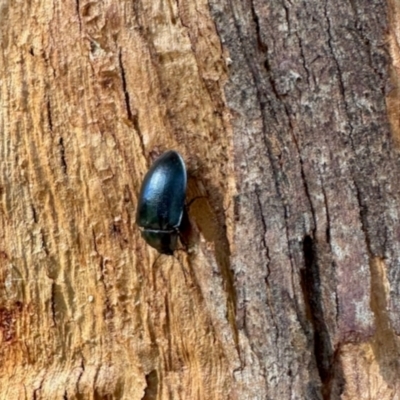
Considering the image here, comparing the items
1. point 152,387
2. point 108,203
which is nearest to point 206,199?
point 108,203

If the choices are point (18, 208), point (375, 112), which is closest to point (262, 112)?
point (375, 112)

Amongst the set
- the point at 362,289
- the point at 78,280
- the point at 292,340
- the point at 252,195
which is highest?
the point at 252,195

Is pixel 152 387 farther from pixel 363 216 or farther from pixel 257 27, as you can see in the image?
pixel 257 27

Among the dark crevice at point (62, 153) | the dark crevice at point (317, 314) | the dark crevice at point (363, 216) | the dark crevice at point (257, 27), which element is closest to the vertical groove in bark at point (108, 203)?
the dark crevice at point (62, 153)

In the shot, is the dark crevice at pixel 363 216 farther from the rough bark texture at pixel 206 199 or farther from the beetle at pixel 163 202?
the beetle at pixel 163 202

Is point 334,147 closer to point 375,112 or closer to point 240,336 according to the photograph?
point 375,112

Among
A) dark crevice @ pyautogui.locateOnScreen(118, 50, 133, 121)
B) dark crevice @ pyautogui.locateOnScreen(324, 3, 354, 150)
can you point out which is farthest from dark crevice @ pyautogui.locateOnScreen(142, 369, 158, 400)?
dark crevice @ pyautogui.locateOnScreen(324, 3, 354, 150)

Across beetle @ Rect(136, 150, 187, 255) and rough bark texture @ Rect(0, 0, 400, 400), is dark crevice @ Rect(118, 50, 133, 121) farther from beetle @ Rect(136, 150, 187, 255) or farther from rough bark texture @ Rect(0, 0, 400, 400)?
beetle @ Rect(136, 150, 187, 255)
